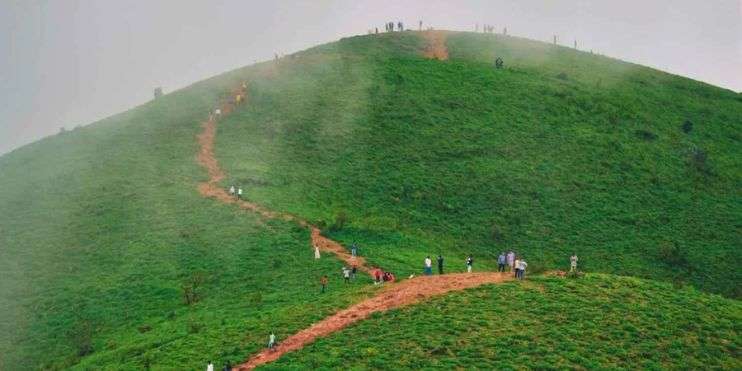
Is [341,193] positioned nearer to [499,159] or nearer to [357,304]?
[499,159]

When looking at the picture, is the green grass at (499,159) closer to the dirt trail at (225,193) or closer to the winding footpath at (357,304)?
the dirt trail at (225,193)

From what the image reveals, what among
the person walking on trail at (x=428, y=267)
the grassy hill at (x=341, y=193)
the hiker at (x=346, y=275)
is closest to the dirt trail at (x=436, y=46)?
the grassy hill at (x=341, y=193)

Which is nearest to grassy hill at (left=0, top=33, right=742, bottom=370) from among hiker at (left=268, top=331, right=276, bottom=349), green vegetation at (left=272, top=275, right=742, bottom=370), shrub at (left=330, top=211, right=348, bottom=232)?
shrub at (left=330, top=211, right=348, bottom=232)

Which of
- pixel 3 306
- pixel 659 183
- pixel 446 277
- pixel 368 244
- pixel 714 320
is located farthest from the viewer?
pixel 659 183

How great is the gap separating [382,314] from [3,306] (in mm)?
25587

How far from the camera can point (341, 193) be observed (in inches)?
2242

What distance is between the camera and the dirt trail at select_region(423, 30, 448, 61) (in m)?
85.1

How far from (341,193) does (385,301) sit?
872 inches

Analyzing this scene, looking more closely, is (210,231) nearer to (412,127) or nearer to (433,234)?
(433,234)

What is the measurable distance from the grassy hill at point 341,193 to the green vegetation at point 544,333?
4.58 m

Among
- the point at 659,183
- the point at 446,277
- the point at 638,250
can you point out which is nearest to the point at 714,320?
the point at 446,277

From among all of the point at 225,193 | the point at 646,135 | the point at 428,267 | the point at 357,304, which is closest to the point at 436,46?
the point at 646,135

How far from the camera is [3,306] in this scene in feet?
143

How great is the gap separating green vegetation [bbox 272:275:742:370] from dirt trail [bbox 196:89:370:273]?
10.4 m
